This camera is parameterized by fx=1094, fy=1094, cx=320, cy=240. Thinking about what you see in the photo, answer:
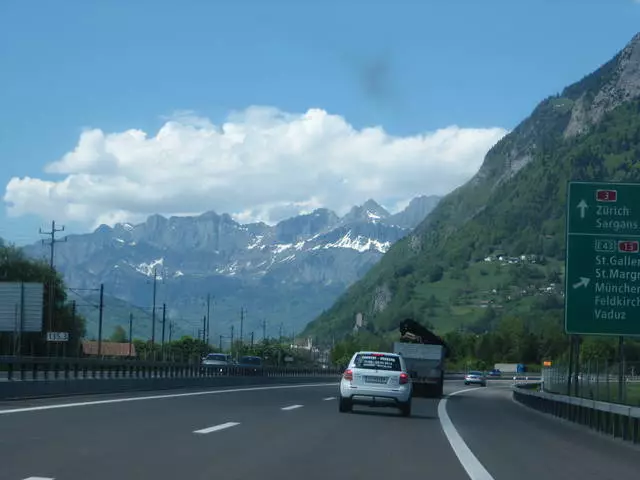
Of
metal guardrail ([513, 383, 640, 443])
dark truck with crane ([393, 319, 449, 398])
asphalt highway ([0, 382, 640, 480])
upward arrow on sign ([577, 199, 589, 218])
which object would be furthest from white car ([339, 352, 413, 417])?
dark truck with crane ([393, 319, 449, 398])

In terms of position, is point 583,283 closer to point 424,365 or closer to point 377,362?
point 377,362

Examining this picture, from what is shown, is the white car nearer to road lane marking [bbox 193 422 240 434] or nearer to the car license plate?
the car license plate

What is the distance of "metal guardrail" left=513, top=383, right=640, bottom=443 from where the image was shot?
2135 centimetres

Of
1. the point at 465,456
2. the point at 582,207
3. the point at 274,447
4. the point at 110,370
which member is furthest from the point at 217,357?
the point at 465,456

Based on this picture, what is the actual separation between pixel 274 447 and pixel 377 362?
11.8 meters

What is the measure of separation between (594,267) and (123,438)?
1688cm

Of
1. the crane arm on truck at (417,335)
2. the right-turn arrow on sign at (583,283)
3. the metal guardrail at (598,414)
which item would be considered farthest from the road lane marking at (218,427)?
the crane arm on truck at (417,335)

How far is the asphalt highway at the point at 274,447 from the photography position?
12234 millimetres

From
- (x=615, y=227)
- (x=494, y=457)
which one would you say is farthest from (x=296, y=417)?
(x=615, y=227)

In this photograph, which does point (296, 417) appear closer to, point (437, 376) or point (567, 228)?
point (567, 228)

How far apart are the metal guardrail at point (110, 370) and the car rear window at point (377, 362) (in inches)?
345

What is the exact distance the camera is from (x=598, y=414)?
83.4ft

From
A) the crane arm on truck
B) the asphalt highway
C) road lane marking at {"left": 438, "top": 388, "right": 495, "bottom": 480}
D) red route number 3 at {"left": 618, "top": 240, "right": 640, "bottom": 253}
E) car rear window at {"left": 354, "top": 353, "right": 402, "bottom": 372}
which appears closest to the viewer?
the asphalt highway

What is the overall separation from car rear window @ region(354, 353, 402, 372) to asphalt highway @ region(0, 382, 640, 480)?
62.2 inches
